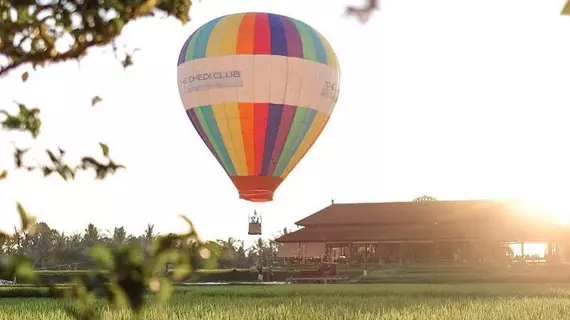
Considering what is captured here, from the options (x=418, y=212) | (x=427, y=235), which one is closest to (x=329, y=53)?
(x=427, y=235)

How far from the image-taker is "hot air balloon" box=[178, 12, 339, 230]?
34.4 m

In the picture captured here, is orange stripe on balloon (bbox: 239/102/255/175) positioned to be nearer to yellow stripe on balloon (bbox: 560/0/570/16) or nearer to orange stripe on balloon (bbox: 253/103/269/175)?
orange stripe on balloon (bbox: 253/103/269/175)

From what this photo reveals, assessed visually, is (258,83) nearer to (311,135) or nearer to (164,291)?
(311,135)

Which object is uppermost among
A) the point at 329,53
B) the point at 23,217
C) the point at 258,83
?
the point at 329,53

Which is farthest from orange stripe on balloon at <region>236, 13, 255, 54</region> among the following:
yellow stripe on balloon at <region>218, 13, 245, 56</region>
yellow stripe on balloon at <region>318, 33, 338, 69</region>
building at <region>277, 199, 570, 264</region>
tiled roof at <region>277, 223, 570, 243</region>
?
tiled roof at <region>277, 223, 570, 243</region>

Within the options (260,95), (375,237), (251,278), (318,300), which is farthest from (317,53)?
(375,237)

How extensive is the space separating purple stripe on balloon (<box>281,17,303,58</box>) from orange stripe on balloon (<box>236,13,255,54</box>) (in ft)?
4.40

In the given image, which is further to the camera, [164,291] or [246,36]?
[246,36]

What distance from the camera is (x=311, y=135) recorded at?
35.8 m

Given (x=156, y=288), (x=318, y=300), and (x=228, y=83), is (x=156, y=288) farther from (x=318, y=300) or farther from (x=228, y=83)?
(x=228, y=83)

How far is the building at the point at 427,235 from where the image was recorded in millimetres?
53938

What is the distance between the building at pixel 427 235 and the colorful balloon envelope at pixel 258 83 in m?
19.2

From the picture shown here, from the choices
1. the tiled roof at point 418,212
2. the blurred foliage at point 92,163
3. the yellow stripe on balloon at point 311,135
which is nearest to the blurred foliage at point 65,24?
the blurred foliage at point 92,163

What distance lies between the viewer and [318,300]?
72.1ft
